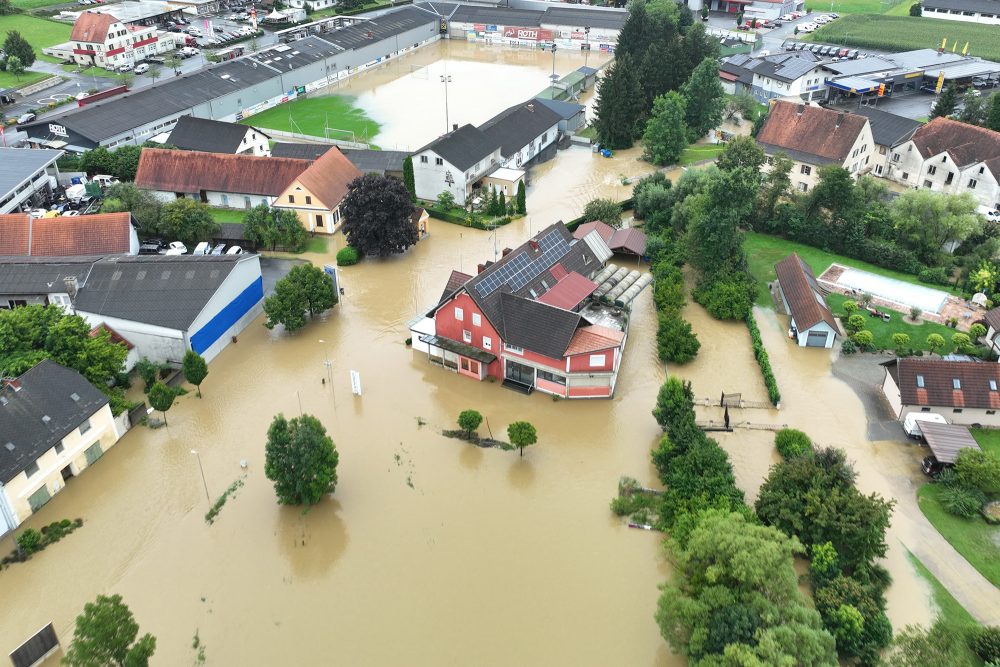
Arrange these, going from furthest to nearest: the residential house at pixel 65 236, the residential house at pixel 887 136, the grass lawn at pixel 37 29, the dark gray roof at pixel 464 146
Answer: the grass lawn at pixel 37 29 < the residential house at pixel 887 136 < the dark gray roof at pixel 464 146 < the residential house at pixel 65 236

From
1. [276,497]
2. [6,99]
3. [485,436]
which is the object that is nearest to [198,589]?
[276,497]

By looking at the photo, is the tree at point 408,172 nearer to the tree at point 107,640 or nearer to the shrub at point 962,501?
the tree at point 107,640

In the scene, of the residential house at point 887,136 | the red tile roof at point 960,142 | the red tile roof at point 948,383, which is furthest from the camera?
the residential house at point 887,136

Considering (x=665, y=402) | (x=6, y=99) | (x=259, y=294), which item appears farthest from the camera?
(x=6, y=99)

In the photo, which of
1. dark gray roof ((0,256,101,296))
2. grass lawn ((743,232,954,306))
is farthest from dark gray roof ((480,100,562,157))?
dark gray roof ((0,256,101,296))

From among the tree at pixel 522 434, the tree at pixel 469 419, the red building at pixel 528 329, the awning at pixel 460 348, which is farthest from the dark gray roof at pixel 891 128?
the tree at pixel 469 419

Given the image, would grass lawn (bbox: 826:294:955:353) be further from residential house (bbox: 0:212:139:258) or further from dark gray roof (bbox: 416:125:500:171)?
residential house (bbox: 0:212:139:258)

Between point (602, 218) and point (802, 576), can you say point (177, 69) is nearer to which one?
point (602, 218)
